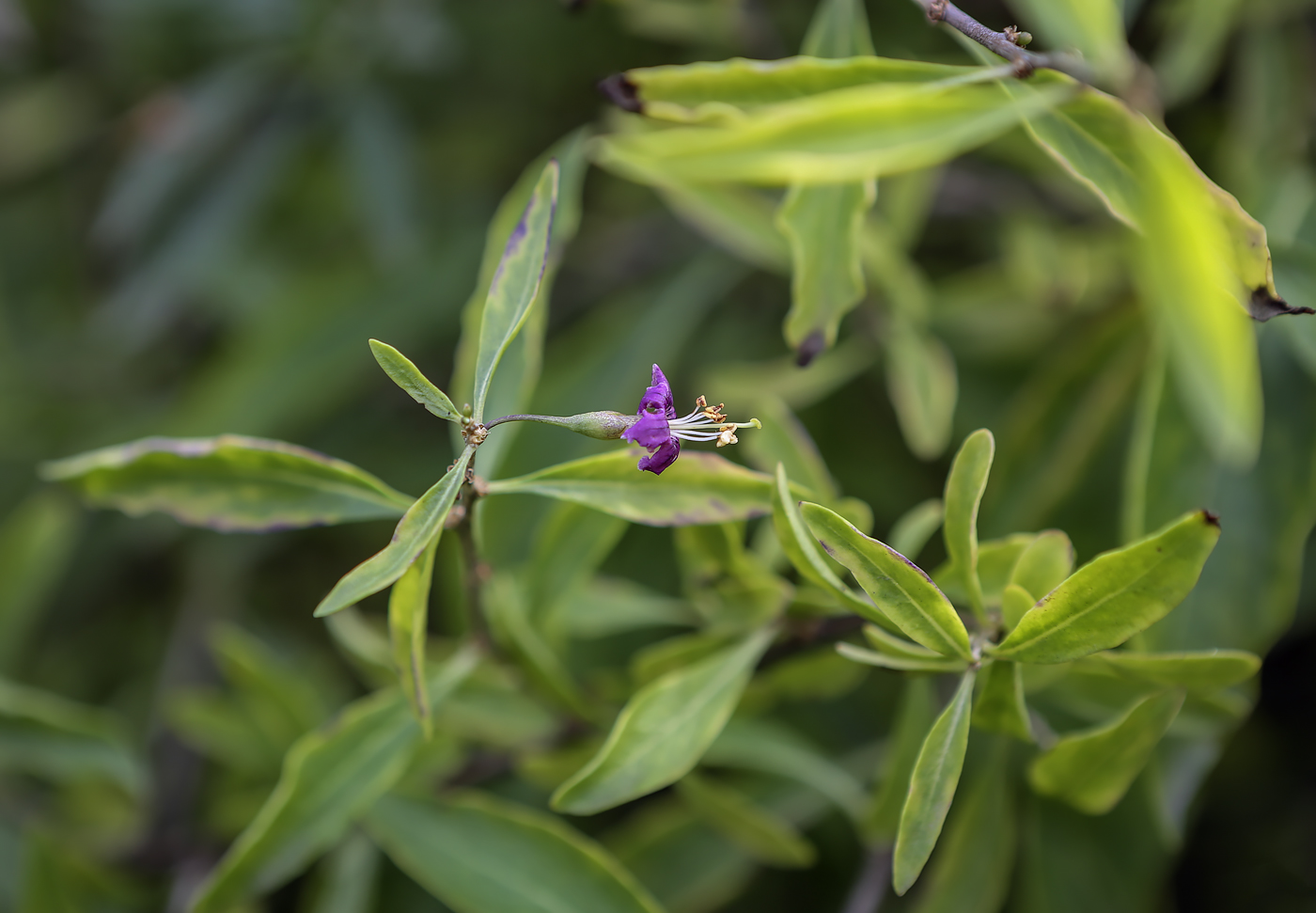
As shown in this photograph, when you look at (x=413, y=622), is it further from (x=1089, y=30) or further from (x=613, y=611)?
(x=1089, y=30)

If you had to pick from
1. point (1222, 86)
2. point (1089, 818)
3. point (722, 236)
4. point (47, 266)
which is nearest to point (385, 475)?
point (722, 236)

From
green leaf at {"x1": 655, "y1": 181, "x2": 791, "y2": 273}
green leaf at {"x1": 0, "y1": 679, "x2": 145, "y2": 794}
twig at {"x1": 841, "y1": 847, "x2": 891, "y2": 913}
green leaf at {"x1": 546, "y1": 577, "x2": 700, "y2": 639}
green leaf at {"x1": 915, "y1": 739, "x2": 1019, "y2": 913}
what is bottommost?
green leaf at {"x1": 0, "y1": 679, "x2": 145, "y2": 794}

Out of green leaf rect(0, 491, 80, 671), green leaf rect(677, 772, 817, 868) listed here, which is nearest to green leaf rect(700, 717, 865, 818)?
green leaf rect(677, 772, 817, 868)

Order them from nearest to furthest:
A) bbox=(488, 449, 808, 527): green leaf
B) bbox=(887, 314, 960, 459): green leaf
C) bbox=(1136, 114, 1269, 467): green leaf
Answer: bbox=(1136, 114, 1269, 467): green leaf, bbox=(488, 449, 808, 527): green leaf, bbox=(887, 314, 960, 459): green leaf

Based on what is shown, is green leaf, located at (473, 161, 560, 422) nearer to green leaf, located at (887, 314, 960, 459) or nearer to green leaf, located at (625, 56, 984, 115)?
green leaf, located at (625, 56, 984, 115)

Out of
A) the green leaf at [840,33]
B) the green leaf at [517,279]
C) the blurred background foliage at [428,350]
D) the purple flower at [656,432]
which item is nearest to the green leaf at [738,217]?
the blurred background foliage at [428,350]

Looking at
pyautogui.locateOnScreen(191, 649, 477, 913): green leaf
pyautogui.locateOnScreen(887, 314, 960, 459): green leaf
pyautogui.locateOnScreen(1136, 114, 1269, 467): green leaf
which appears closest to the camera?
pyautogui.locateOnScreen(1136, 114, 1269, 467): green leaf

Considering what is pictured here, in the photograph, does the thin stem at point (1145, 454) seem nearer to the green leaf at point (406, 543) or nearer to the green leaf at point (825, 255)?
the green leaf at point (825, 255)
